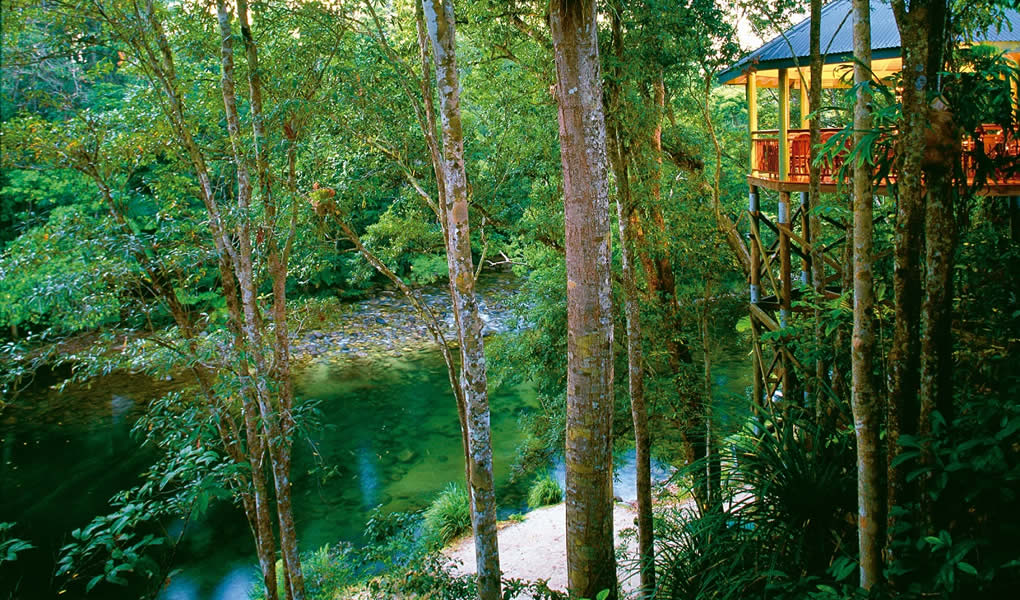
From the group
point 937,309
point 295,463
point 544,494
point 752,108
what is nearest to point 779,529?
point 937,309

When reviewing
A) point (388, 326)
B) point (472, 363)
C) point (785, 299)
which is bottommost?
point (388, 326)

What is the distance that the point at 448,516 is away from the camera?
10.5 metres

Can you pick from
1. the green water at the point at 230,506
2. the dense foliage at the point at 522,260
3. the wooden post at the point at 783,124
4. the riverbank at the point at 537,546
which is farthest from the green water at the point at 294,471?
the wooden post at the point at 783,124

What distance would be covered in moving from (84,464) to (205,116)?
807 cm

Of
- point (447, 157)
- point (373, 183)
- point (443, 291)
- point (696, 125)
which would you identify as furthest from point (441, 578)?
point (443, 291)

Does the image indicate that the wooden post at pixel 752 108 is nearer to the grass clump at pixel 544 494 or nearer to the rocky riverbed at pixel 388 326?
the grass clump at pixel 544 494

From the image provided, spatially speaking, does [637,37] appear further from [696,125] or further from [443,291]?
[443,291]

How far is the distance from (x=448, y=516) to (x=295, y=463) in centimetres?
353

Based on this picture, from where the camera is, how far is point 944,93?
2.53 m

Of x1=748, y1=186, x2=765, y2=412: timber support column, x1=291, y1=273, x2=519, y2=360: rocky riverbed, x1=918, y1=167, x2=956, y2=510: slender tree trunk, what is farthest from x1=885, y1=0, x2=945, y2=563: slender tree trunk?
x1=291, y1=273, x2=519, y2=360: rocky riverbed

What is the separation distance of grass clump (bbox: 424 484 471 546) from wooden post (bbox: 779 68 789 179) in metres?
7.25

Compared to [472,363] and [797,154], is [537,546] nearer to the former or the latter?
[472,363]

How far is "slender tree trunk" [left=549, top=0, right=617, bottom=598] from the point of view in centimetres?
415

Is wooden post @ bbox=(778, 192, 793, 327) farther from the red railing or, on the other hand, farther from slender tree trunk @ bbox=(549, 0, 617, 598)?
slender tree trunk @ bbox=(549, 0, 617, 598)
